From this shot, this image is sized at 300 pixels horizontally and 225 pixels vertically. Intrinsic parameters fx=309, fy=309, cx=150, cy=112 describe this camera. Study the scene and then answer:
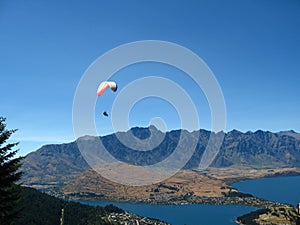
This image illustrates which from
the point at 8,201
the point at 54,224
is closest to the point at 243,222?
the point at 54,224

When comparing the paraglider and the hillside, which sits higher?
the paraglider

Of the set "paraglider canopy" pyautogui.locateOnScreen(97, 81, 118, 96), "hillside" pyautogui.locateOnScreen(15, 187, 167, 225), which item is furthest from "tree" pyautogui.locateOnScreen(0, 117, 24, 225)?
"hillside" pyautogui.locateOnScreen(15, 187, 167, 225)

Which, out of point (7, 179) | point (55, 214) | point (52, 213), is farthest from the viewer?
point (55, 214)

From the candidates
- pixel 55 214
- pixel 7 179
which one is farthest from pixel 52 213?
pixel 7 179

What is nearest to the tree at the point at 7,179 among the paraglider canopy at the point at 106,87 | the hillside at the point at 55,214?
the paraglider canopy at the point at 106,87

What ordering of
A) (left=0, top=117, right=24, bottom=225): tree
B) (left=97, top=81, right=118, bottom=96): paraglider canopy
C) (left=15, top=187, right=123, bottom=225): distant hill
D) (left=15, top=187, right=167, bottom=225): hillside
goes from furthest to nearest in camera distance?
1. (left=15, top=187, right=167, bottom=225): hillside
2. (left=15, top=187, right=123, bottom=225): distant hill
3. (left=97, top=81, right=118, bottom=96): paraglider canopy
4. (left=0, top=117, right=24, bottom=225): tree

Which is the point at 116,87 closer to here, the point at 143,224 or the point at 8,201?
the point at 8,201

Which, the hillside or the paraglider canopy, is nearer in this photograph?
the paraglider canopy

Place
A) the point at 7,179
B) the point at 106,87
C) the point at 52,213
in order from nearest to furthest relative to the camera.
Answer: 1. the point at 7,179
2. the point at 106,87
3. the point at 52,213

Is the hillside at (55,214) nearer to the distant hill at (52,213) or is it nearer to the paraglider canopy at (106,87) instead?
the distant hill at (52,213)

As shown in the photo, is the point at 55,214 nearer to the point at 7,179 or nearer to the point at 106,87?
the point at 106,87

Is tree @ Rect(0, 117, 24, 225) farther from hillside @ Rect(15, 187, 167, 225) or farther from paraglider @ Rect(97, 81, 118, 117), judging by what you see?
hillside @ Rect(15, 187, 167, 225)
